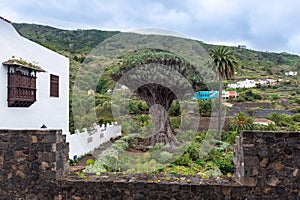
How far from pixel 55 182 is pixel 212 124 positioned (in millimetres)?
21475

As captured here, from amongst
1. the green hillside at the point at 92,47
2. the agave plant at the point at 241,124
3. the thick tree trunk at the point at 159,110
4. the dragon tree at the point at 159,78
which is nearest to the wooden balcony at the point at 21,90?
the dragon tree at the point at 159,78

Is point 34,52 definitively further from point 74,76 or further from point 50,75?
point 74,76

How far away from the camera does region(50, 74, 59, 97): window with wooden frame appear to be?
1284 cm

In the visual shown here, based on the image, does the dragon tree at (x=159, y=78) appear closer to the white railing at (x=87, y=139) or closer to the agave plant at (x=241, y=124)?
the white railing at (x=87, y=139)

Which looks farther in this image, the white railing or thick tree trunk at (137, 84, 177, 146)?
thick tree trunk at (137, 84, 177, 146)

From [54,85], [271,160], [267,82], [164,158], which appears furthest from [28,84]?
[267,82]

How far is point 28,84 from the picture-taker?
401 inches

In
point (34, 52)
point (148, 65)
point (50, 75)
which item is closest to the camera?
point (34, 52)

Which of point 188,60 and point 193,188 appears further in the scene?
point 188,60

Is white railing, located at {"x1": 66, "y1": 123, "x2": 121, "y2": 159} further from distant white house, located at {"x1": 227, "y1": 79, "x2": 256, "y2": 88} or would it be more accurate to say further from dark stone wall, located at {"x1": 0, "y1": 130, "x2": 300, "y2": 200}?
distant white house, located at {"x1": 227, "y1": 79, "x2": 256, "y2": 88}

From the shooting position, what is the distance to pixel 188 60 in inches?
695

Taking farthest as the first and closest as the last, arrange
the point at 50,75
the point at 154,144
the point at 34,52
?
the point at 154,144 → the point at 50,75 → the point at 34,52

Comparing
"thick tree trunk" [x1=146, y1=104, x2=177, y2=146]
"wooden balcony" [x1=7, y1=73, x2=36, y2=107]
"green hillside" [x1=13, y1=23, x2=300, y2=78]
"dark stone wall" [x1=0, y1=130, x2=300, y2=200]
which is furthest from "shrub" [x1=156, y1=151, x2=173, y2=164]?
"green hillside" [x1=13, y1=23, x2=300, y2=78]

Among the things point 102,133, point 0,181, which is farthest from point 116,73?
point 0,181
